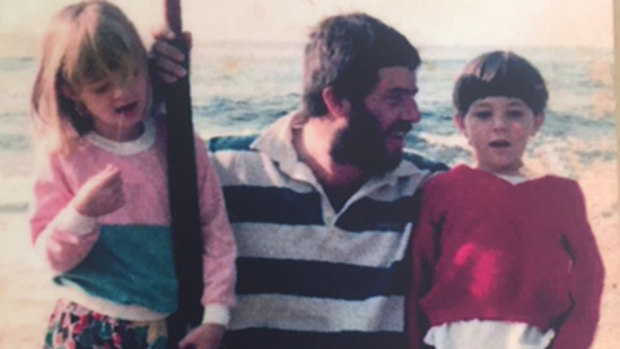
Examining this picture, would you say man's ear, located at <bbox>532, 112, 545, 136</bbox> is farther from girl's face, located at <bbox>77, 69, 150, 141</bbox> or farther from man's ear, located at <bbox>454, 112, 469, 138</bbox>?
girl's face, located at <bbox>77, 69, 150, 141</bbox>

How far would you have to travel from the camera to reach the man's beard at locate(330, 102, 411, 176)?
211cm

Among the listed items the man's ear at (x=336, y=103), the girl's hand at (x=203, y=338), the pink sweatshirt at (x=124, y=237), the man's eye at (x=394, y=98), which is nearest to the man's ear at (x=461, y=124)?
the man's eye at (x=394, y=98)

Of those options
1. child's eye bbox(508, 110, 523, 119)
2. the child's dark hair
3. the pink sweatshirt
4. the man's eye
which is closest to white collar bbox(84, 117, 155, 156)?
the pink sweatshirt

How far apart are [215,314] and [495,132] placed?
660mm

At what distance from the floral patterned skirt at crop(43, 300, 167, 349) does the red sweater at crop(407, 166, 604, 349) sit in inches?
19.9

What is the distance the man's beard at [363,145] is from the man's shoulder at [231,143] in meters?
0.16

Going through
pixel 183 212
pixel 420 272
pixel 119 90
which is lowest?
pixel 420 272

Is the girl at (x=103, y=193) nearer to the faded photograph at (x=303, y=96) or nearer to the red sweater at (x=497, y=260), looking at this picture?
the faded photograph at (x=303, y=96)

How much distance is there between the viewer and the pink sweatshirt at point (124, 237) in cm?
201

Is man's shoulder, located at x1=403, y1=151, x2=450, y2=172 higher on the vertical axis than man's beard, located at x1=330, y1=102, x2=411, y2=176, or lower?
lower

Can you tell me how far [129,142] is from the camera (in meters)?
2.04

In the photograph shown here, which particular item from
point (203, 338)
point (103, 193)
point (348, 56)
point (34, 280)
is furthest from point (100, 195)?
point (348, 56)

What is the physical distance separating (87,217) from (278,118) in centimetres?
42

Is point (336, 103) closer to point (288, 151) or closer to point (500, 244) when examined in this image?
point (288, 151)
